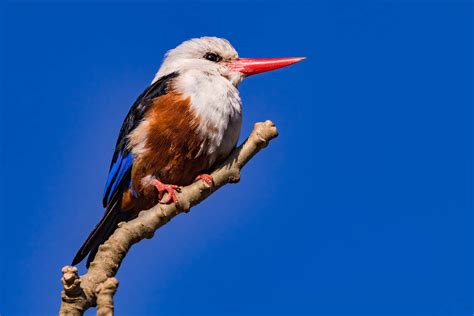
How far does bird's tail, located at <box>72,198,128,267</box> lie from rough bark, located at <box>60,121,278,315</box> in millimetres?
1452

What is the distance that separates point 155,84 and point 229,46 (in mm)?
763

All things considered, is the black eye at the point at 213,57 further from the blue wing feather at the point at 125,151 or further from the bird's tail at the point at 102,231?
the bird's tail at the point at 102,231

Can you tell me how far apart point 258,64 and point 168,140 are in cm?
124

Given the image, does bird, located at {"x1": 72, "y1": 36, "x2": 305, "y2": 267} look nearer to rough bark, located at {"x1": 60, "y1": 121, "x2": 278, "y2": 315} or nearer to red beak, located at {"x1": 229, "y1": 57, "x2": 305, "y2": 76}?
red beak, located at {"x1": 229, "y1": 57, "x2": 305, "y2": 76}

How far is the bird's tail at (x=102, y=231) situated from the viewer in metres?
5.32

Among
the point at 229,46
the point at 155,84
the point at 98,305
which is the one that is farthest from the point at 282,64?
the point at 98,305

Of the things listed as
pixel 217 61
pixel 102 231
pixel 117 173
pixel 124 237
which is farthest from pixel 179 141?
pixel 124 237

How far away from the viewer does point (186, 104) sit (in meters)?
5.43

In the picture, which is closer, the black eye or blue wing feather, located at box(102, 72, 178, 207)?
blue wing feather, located at box(102, 72, 178, 207)

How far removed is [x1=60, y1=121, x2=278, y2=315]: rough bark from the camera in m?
3.02

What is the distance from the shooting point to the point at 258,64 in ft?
20.2

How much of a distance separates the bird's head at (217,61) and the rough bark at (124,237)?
1873mm

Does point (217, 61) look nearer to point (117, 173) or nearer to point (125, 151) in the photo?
point (125, 151)

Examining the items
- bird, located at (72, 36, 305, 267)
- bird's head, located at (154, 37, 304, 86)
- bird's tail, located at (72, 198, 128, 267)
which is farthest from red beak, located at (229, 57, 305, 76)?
bird's tail, located at (72, 198, 128, 267)
